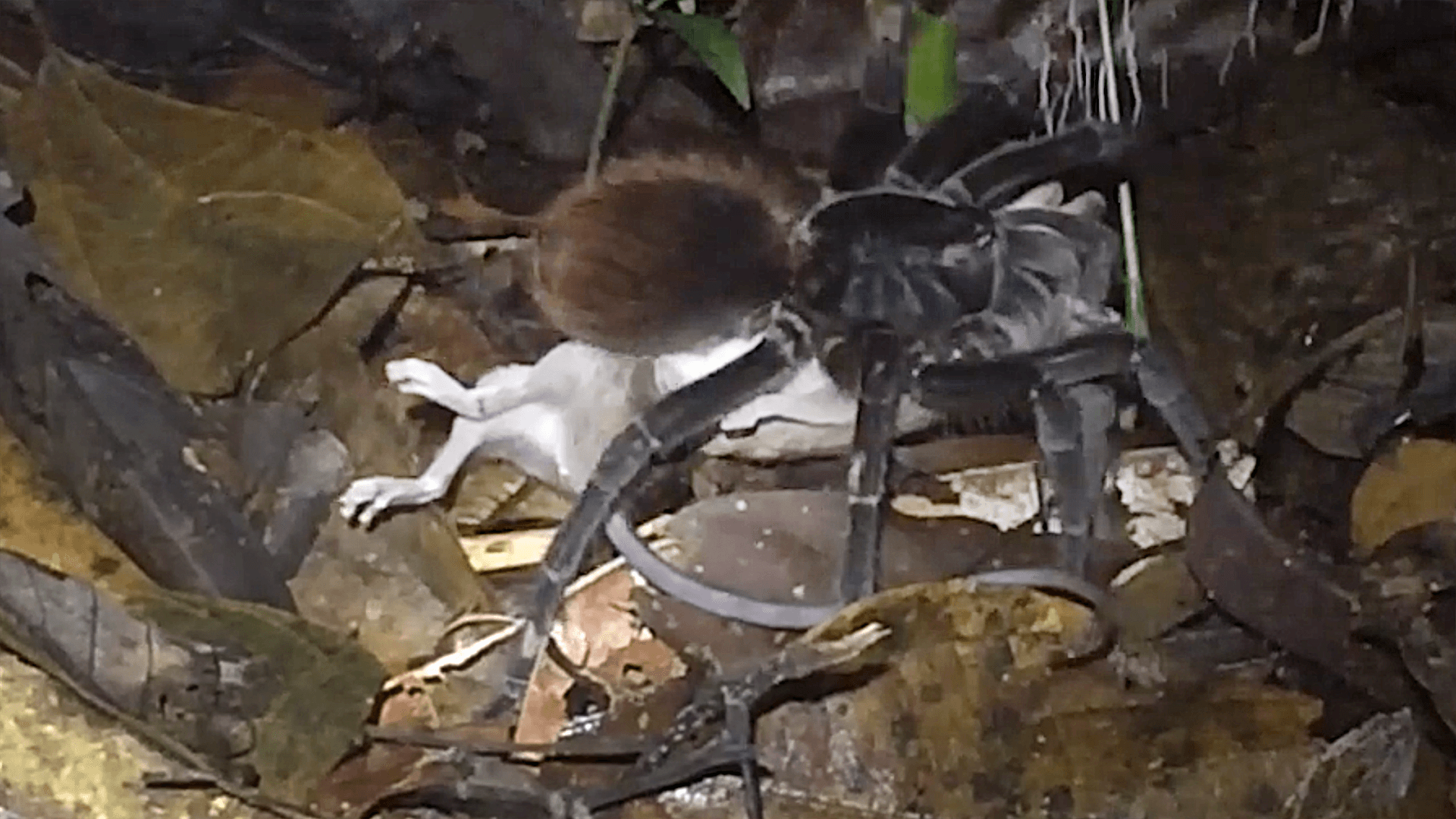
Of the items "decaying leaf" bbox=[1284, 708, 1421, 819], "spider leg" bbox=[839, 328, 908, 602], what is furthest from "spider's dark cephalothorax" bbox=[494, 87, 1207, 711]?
"decaying leaf" bbox=[1284, 708, 1421, 819]

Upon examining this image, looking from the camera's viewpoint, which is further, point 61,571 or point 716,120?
point 716,120

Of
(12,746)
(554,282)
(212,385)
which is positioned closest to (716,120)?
(554,282)

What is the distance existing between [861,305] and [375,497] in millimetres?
190

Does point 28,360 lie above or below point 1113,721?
above

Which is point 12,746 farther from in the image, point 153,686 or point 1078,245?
point 1078,245

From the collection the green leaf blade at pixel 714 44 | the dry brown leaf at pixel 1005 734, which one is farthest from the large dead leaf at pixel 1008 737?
the green leaf blade at pixel 714 44

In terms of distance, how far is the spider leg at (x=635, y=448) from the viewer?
2.15 feet

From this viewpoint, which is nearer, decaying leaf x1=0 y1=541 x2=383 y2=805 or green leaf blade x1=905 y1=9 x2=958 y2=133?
decaying leaf x1=0 y1=541 x2=383 y2=805

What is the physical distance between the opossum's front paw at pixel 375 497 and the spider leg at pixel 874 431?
154 mm

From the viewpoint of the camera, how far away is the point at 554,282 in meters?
0.69

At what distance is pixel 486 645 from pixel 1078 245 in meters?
0.27

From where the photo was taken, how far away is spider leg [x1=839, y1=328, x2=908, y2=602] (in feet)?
2.21

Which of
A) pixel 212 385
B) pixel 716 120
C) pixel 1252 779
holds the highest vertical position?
pixel 716 120

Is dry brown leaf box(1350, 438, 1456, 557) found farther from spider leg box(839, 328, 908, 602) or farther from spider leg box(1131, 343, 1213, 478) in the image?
spider leg box(839, 328, 908, 602)
